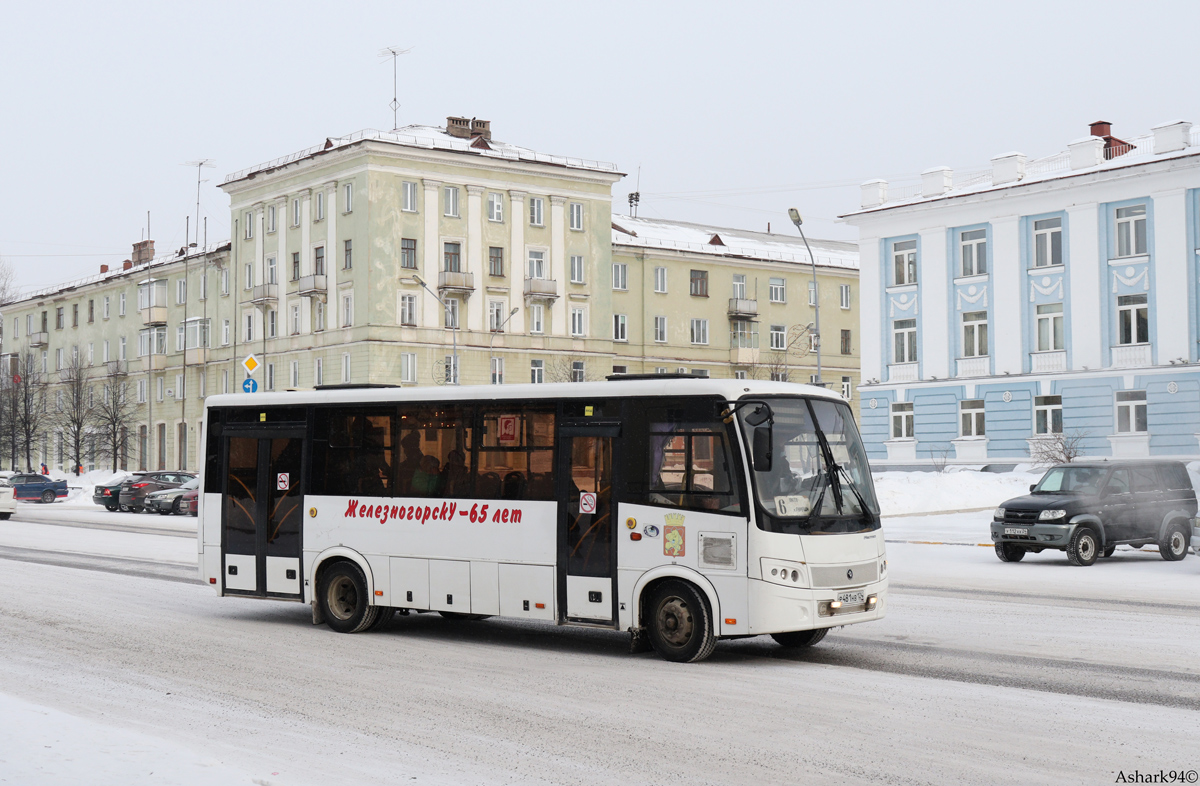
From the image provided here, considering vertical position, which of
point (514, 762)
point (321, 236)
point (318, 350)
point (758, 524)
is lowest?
point (514, 762)

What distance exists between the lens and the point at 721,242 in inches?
3386

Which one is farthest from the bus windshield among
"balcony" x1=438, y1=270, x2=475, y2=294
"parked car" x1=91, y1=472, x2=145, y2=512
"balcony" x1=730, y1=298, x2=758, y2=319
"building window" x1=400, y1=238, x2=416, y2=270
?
"balcony" x1=730, y1=298, x2=758, y2=319

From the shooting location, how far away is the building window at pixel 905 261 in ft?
174

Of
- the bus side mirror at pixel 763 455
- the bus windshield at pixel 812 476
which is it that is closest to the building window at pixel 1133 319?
the bus windshield at pixel 812 476

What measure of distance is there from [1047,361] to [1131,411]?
354 cm

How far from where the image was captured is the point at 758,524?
11906 millimetres

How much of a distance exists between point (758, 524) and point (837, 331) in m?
77.0

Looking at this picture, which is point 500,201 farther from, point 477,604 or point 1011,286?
point 477,604

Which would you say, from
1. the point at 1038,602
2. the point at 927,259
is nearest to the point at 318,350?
the point at 927,259

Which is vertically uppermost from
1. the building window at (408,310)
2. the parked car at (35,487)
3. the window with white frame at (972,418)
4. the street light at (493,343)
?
the building window at (408,310)

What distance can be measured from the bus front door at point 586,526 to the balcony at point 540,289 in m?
59.4

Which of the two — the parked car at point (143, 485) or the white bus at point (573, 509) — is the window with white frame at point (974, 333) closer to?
the parked car at point (143, 485)

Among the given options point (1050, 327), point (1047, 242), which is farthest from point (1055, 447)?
point (1047, 242)

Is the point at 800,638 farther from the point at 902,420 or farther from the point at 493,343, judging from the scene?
the point at 493,343
